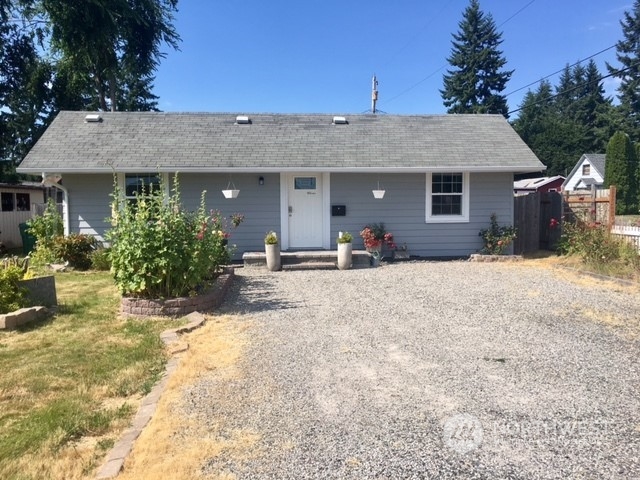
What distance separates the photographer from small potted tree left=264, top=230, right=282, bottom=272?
33.9ft

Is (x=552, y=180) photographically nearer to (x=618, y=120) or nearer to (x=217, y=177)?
(x=618, y=120)

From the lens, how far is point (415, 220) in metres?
12.1

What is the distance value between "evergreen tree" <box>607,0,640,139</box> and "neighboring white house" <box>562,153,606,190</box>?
5.39 metres

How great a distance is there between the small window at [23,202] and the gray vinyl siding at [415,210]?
13.6 metres

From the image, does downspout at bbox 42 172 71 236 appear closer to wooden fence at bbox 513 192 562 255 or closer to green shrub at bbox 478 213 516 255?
green shrub at bbox 478 213 516 255

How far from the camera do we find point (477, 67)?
45094 mm

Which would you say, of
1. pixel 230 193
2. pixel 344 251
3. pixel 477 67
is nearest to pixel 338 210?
pixel 344 251

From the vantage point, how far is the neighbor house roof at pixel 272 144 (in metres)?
11.2

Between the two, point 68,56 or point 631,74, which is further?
point 631,74

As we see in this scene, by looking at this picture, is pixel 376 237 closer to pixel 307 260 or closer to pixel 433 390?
pixel 307 260

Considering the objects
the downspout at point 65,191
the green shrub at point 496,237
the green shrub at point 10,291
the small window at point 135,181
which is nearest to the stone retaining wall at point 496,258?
the green shrub at point 496,237

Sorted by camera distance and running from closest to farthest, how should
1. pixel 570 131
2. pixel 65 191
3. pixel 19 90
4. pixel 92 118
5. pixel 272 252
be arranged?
1. pixel 272 252
2. pixel 65 191
3. pixel 92 118
4. pixel 19 90
5. pixel 570 131

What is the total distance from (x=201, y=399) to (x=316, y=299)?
3950 mm

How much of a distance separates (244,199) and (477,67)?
40.6m
